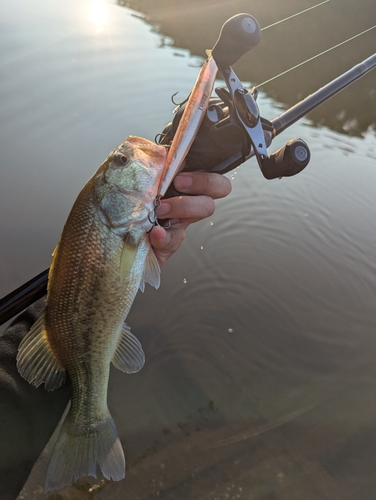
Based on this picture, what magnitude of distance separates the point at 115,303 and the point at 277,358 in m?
1.59

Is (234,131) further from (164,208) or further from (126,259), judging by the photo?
(126,259)

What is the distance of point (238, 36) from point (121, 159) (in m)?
0.80

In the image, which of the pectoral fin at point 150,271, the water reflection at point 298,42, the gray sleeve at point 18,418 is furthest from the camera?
the water reflection at point 298,42

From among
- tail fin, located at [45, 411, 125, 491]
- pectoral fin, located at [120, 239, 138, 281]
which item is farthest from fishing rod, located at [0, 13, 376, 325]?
tail fin, located at [45, 411, 125, 491]

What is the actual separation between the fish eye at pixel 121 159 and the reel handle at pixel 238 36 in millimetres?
700

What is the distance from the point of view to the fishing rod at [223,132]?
1.70 m

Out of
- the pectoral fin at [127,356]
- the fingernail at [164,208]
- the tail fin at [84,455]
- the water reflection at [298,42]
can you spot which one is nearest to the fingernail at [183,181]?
the fingernail at [164,208]

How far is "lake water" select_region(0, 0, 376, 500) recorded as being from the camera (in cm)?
223

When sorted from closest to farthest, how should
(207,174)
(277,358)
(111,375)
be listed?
1. (207,174)
2. (111,375)
3. (277,358)

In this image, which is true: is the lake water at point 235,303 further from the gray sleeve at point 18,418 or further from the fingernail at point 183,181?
the fingernail at point 183,181

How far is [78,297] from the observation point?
1729 mm

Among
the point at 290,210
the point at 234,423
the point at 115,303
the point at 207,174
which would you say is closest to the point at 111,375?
the point at 234,423

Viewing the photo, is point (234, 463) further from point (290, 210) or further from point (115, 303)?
point (290, 210)

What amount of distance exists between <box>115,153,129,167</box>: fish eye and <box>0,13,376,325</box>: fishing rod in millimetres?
209
